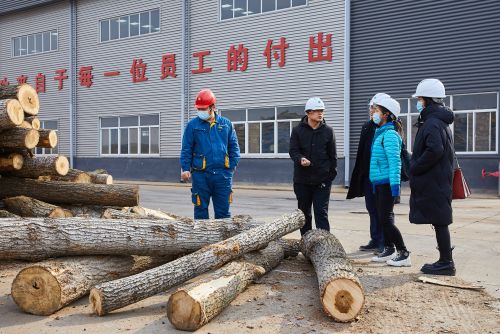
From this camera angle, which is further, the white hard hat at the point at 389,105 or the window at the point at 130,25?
the window at the point at 130,25

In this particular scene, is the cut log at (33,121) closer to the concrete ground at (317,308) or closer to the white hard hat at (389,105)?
the concrete ground at (317,308)

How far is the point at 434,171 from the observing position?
5.86 metres

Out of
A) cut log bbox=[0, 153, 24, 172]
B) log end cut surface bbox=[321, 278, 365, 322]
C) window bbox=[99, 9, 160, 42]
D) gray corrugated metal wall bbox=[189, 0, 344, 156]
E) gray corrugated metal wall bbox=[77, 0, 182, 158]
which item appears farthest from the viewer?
window bbox=[99, 9, 160, 42]

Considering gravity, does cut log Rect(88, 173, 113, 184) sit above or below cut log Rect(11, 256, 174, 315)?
above

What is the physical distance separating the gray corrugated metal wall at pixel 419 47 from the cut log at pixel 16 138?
13302mm

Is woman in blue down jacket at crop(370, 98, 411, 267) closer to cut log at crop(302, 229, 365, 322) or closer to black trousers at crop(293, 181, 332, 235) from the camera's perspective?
black trousers at crop(293, 181, 332, 235)

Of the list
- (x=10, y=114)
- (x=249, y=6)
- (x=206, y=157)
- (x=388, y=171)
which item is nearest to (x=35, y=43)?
(x=249, y=6)

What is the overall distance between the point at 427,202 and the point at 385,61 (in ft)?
45.9

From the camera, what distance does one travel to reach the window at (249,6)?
824 inches

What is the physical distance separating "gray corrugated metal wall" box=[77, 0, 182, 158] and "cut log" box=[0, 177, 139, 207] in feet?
48.7

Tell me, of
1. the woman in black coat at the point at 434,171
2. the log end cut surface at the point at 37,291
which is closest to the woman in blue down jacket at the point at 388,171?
the woman in black coat at the point at 434,171

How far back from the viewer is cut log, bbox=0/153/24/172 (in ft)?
26.3

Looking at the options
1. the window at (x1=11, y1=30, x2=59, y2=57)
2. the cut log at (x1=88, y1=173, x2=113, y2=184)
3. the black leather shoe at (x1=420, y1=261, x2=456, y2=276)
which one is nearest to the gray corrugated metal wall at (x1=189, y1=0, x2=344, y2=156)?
the window at (x1=11, y1=30, x2=59, y2=57)

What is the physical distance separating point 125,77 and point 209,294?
2224 centimetres
